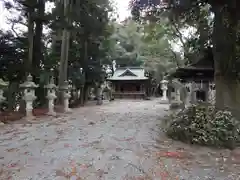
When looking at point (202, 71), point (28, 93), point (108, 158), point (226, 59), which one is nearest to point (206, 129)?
point (226, 59)

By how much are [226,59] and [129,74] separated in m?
21.8

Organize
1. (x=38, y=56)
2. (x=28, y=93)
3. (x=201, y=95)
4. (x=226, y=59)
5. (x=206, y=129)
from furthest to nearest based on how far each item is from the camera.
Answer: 1. (x=201, y=95)
2. (x=38, y=56)
3. (x=28, y=93)
4. (x=226, y=59)
5. (x=206, y=129)

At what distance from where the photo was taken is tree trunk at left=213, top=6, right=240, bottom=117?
6516mm

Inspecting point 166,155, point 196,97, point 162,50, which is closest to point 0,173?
point 166,155

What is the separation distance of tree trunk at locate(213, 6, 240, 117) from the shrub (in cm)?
109

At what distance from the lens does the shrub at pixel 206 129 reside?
16.7ft

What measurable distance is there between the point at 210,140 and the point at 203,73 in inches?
212

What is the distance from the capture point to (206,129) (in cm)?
525

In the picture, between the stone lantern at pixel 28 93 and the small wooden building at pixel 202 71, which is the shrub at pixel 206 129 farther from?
the stone lantern at pixel 28 93

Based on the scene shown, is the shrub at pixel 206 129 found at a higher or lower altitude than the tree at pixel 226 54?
lower

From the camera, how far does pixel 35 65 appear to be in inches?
436

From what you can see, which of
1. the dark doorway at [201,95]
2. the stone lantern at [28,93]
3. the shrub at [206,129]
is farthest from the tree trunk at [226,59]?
the stone lantern at [28,93]

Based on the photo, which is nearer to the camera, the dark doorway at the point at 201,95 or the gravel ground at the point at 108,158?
the gravel ground at the point at 108,158

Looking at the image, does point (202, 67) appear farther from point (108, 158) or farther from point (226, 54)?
point (108, 158)
